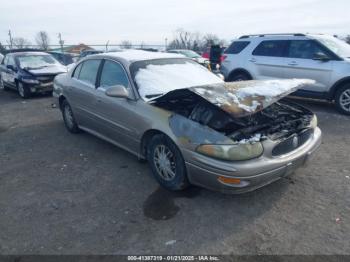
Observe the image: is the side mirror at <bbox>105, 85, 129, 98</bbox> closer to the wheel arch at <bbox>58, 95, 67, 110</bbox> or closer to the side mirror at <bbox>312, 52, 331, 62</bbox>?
the wheel arch at <bbox>58, 95, 67, 110</bbox>

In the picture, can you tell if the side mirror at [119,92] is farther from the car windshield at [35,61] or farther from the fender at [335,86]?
the car windshield at [35,61]

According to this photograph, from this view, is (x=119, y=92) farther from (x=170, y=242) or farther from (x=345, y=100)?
(x=345, y=100)

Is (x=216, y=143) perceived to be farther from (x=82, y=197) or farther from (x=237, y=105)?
(x=82, y=197)

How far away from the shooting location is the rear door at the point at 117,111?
429 cm

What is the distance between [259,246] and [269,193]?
3.38 ft

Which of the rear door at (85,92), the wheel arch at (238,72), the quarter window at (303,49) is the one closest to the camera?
the rear door at (85,92)

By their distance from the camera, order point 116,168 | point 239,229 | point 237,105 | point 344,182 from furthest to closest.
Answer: point 116,168, point 344,182, point 237,105, point 239,229

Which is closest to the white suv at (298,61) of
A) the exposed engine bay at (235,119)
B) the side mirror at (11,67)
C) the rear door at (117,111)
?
the exposed engine bay at (235,119)

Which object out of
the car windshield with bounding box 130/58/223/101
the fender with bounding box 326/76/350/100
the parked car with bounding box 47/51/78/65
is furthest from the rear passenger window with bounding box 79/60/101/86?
the parked car with bounding box 47/51/78/65

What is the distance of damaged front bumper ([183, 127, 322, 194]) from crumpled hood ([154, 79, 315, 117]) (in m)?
0.54

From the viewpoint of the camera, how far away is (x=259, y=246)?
2.90 m

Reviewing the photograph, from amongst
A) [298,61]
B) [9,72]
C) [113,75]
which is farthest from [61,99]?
[9,72]

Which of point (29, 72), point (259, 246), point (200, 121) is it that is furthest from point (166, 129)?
point (29, 72)

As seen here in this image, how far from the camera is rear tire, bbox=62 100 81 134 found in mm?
6207
